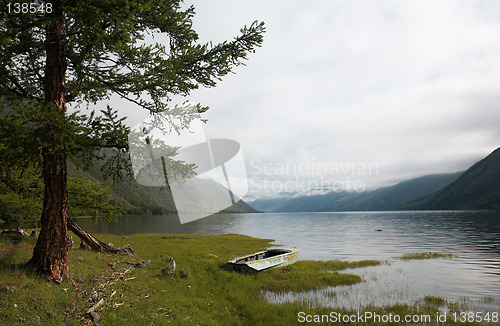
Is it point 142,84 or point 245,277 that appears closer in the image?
point 142,84

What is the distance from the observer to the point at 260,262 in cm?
2370

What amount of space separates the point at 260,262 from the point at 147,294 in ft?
37.6

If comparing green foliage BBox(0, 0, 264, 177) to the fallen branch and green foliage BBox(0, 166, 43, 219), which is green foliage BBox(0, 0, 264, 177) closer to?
the fallen branch

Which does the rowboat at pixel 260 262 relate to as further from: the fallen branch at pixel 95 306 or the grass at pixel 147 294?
the fallen branch at pixel 95 306

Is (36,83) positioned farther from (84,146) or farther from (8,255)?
(8,255)

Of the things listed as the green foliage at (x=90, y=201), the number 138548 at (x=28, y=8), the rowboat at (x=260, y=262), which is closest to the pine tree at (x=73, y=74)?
the number 138548 at (x=28, y=8)

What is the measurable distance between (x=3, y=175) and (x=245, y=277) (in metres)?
18.9

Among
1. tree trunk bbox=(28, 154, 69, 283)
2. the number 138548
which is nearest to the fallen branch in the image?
tree trunk bbox=(28, 154, 69, 283)

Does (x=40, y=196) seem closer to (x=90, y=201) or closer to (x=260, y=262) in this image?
(x=90, y=201)

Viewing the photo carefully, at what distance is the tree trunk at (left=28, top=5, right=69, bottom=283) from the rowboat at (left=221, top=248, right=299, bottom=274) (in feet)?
41.9

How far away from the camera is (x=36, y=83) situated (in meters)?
13.8

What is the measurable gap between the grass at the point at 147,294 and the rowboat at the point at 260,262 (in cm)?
73

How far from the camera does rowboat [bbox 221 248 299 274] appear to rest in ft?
73.7

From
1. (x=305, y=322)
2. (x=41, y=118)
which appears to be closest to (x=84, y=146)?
(x=41, y=118)
